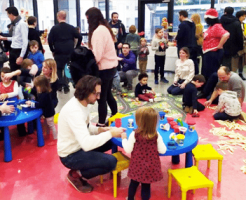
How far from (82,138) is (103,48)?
4.73 ft

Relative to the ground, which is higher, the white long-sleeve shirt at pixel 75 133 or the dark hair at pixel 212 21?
the dark hair at pixel 212 21

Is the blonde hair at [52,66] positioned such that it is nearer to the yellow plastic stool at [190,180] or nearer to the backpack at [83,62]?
the backpack at [83,62]

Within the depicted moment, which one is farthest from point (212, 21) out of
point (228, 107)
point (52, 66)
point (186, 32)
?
point (52, 66)

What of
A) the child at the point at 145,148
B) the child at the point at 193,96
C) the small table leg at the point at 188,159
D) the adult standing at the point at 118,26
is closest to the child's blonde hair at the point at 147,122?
the child at the point at 145,148

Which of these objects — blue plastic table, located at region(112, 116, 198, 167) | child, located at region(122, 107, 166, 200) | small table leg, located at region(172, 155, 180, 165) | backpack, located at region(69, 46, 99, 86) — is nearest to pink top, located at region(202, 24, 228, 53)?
backpack, located at region(69, 46, 99, 86)

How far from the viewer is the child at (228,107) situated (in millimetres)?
4324

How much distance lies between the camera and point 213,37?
5.47 metres

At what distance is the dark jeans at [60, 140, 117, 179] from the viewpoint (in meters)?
2.60

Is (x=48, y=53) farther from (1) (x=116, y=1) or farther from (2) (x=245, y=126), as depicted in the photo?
(2) (x=245, y=126)

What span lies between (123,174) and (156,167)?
28.2 inches

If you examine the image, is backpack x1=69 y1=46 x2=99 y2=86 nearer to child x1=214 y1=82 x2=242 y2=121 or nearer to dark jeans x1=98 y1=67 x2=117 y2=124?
dark jeans x1=98 y1=67 x2=117 y2=124

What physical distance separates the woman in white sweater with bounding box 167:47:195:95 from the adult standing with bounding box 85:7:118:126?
2.33 meters

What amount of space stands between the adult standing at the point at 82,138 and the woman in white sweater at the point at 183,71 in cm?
341

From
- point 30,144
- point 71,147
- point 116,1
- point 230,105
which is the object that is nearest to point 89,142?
point 71,147
